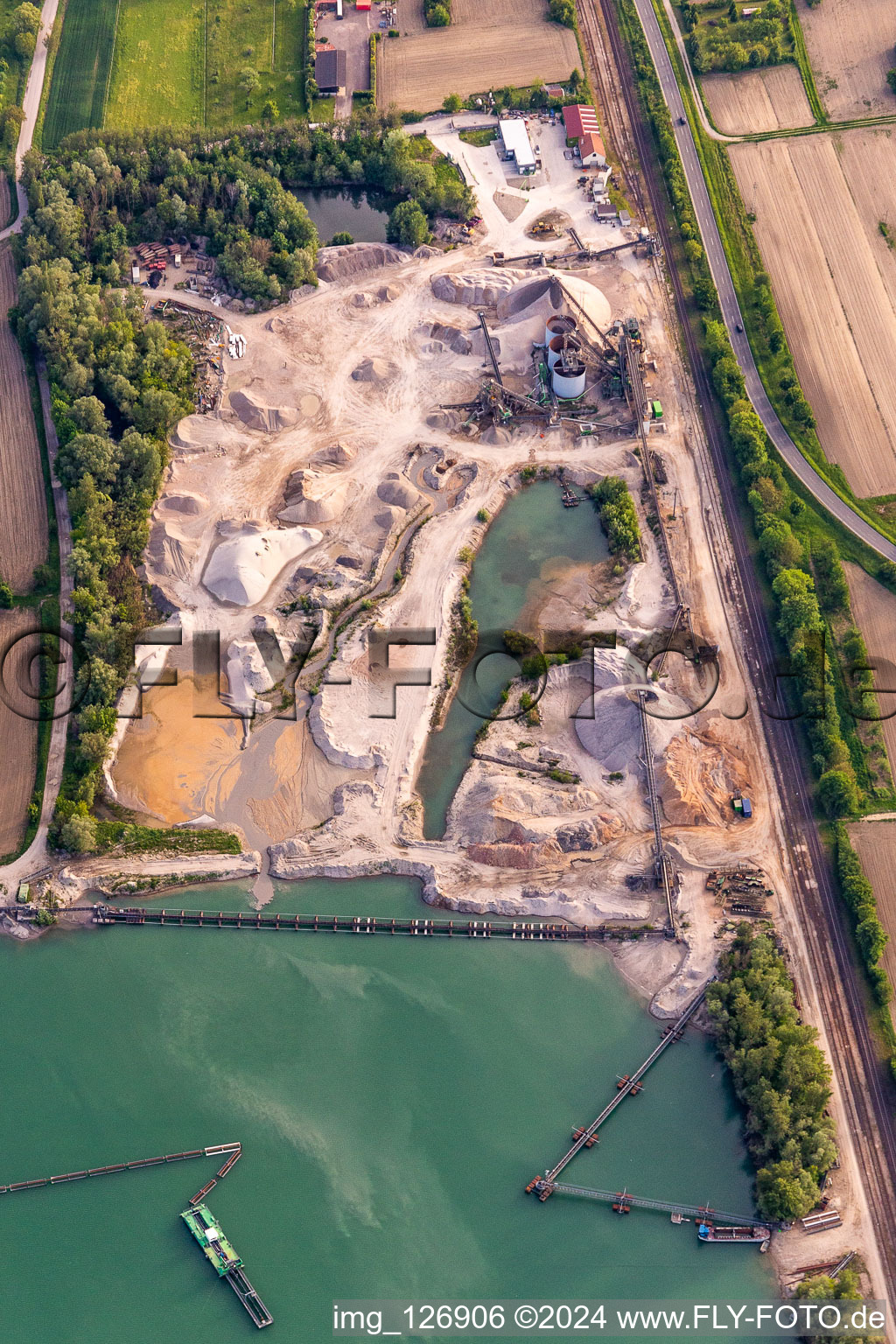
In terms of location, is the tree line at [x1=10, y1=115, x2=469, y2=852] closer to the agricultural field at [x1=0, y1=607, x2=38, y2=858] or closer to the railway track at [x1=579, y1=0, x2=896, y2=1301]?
the agricultural field at [x1=0, y1=607, x2=38, y2=858]

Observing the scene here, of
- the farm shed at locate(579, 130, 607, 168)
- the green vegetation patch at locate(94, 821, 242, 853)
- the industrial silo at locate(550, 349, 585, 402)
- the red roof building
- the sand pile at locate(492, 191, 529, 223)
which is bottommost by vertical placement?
the green vegetation patch at locate(94, 821, 242, 853)

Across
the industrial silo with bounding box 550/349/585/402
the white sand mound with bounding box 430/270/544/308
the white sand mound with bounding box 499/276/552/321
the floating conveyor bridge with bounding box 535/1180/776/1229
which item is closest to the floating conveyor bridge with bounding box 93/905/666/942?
the floating conveyor bridge with bounding box 535/1180/776/1229

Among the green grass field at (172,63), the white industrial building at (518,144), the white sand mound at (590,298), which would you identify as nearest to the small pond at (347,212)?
the green grass field at (172,63)

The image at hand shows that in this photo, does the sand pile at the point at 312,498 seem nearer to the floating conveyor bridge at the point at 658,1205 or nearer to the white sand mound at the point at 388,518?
the white sand mound at the point at 388,518

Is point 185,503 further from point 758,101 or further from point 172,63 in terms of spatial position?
point 758,101

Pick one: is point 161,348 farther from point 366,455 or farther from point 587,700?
point 587,700

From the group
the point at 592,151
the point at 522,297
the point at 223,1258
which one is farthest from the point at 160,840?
the point at 592,151
